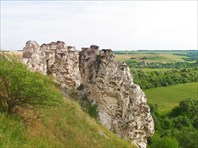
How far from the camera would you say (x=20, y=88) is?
632 inches

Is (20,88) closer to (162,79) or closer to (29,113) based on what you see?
(29,113)

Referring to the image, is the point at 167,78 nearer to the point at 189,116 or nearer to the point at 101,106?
the point at 189,116

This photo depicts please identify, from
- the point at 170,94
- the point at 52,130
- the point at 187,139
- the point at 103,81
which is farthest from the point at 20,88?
the point at 170,94

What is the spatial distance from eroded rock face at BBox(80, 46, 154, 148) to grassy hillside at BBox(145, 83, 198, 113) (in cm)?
6326

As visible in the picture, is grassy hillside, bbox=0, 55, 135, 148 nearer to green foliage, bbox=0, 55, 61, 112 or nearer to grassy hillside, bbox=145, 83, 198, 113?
green foliage, bbox=0, 55, 61, 112

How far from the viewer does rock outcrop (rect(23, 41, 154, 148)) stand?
3253cm

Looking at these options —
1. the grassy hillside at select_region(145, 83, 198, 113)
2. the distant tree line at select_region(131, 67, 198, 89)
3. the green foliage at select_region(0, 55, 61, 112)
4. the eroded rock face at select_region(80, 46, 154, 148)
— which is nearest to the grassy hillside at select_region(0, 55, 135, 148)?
the green foliage at select_region(0, 55, 61, 112)

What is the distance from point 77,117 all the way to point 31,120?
Result: 7369 millimetres

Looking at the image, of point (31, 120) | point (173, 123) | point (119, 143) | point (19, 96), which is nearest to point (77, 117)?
point (119, 143)

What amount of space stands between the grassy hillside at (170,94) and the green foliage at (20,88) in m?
82.0

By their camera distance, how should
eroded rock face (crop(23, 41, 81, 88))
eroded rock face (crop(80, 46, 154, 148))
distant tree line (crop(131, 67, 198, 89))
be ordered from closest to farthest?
eroded rock face (crop(80, 46, 154, 148))
eroded rock face (crop(23, 41, 81, 88))
distant tree line (crop(131, 67, 198, 89))

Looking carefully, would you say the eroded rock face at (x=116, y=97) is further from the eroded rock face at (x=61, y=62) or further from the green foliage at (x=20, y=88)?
the green foliage at (x=20, y=88)

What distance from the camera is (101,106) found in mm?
32344

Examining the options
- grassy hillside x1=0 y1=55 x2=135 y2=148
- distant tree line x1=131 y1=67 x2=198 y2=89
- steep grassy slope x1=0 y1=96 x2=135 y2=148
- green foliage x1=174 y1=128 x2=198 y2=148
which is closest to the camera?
steep grassy slope x1=0 y1=96 x2=135 y2=148
